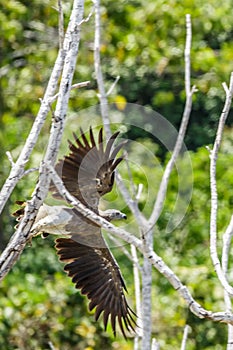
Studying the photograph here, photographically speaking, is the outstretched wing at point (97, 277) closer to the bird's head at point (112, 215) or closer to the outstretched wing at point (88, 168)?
the bird's head at point (112, 215)

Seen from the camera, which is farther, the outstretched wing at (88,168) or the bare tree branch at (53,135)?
the outstretched wing at (88,168)

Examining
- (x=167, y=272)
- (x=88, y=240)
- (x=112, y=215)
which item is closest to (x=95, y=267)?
(x=88, y=240)

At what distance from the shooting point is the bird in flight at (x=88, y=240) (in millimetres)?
4043

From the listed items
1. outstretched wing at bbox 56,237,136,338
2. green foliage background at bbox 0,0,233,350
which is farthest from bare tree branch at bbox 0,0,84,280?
green foliage background at bbox 0,0,233,350

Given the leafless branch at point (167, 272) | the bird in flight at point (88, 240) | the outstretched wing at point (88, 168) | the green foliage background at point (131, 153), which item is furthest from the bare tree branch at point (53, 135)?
the green foliage background at point (131, 153)

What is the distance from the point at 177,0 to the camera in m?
7.13

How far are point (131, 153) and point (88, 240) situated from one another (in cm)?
222

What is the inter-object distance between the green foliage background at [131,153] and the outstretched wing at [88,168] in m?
2.05

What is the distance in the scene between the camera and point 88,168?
4.01 metres

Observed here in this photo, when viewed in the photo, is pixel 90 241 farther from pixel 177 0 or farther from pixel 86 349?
pixel 177 0

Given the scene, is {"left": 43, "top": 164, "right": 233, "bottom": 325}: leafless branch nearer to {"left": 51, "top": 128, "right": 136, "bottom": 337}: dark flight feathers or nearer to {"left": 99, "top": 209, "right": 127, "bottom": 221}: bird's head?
{"left": 51, "top": 128, "right": 136, "bottom": 337}: dark flight feathers

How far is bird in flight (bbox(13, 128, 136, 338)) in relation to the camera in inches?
Result: 159

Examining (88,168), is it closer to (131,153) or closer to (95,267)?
(95,267)

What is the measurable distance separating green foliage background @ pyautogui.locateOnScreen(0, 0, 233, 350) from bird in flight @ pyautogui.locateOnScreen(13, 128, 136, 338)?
1.33 metres
